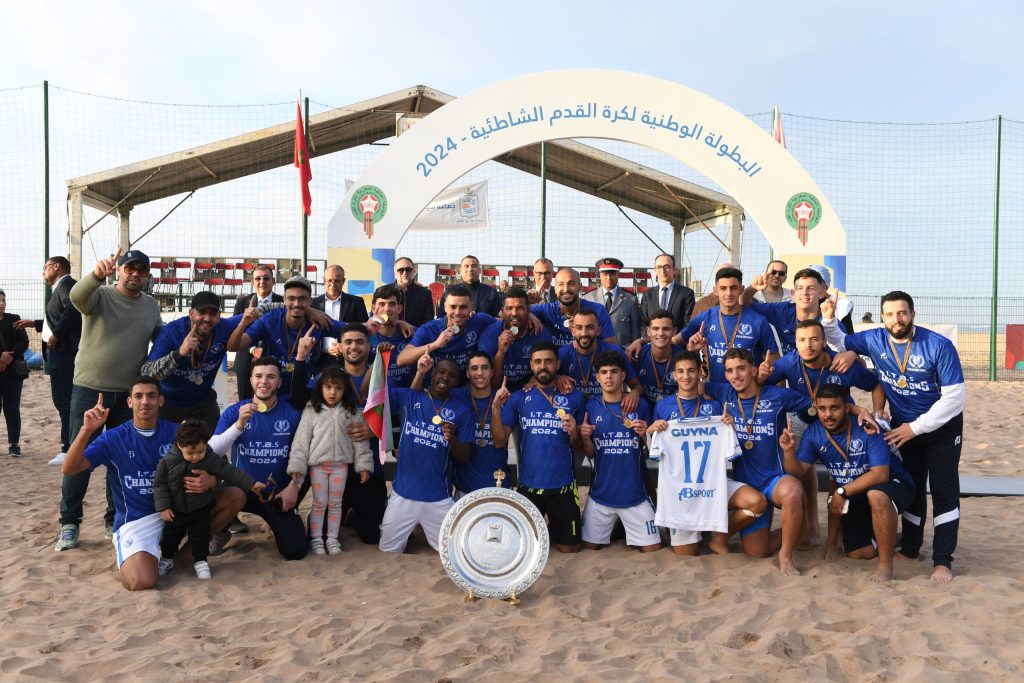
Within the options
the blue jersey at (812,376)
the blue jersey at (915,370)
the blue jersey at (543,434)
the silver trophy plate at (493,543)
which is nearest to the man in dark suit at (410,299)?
the blue jersey at (543,434)

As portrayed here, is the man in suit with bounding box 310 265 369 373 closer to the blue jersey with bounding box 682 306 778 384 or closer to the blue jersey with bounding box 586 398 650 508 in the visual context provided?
the blue jersey with bounding box 586 398 650 508

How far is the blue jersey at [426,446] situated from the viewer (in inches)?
207

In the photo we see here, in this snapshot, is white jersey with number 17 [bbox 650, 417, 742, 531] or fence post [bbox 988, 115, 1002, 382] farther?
fence post [bbox 988, 115, 1002, 382]

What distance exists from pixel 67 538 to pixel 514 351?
3.34 meters

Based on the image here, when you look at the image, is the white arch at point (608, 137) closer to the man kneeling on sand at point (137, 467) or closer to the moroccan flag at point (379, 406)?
the moroccan flag at point (379, 406)

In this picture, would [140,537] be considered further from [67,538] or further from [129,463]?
[67,538]

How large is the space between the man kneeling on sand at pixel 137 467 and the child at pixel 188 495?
7 centimetres

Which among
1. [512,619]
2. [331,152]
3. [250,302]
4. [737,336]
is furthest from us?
[331,152]

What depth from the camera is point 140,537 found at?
15.1ft

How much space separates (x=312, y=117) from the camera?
513 inches

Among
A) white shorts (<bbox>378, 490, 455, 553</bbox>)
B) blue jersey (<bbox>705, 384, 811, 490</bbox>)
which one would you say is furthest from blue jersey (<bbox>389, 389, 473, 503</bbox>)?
blue jersey (<bbox>705, 384, 811, 490</bbox>)

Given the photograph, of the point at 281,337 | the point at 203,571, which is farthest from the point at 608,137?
the point at 203,571

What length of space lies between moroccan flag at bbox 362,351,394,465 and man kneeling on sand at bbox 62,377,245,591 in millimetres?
944

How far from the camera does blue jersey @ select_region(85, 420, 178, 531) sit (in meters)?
4.70
